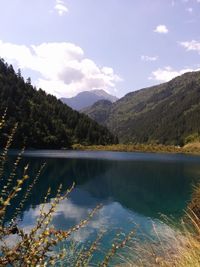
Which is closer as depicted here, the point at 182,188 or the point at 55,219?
the point at 55,219

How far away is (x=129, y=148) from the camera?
7032 inches

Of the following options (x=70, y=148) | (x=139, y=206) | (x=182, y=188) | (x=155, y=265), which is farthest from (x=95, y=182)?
(x=70, y=148)

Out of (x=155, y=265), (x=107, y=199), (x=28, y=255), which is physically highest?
(x=28, y=255)

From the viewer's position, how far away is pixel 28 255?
3.61 m

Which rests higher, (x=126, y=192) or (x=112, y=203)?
(x=126, y=192)

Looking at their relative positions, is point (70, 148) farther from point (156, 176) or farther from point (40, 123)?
point (156, 176)

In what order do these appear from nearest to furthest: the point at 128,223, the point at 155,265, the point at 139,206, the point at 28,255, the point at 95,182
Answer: the point at 28,255
the point at 155,265
the point at 128,223
the point at 139,206
the point at 95,182

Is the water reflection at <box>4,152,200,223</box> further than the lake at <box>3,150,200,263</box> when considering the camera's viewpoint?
Yes

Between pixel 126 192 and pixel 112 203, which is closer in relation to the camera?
pixel 112 203

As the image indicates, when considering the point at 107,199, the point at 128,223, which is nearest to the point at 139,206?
the point at 107,199

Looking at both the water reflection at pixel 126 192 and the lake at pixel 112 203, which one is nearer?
the lake at pixel 112 203

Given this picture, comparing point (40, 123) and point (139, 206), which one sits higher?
point (40, 123)

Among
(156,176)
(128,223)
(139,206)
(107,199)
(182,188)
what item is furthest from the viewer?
(156,176)

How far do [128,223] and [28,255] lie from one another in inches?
893
